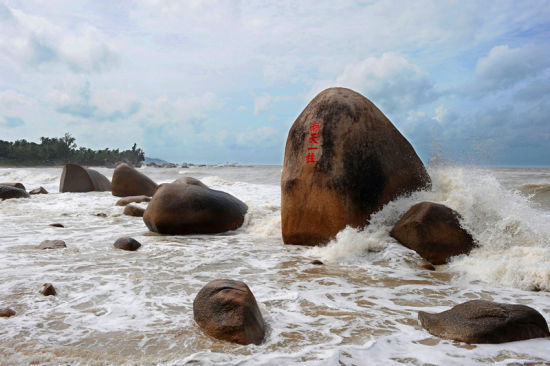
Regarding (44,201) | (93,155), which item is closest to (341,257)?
(44,201)

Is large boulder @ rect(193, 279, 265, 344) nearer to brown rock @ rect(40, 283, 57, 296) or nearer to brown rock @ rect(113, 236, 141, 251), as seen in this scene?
brown rock @ rect(40, 283, 57, 296)

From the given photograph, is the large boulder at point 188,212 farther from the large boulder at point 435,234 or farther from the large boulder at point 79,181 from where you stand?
the large boulder at point 79,181

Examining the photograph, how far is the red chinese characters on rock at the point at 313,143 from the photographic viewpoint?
5020mm

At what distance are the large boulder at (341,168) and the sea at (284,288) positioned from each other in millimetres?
211

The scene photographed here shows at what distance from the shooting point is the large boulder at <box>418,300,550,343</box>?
2.31 metres

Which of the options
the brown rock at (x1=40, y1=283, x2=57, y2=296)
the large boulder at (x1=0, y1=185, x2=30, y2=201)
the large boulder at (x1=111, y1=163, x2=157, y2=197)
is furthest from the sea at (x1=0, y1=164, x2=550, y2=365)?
the large boulder at (x1=111, y1=163, x2=157, y2=197)

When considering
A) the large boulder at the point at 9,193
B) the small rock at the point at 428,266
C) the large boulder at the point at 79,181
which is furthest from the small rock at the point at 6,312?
the large boulder at the point at 79,181

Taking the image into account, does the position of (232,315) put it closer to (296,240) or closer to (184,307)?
(184,307)

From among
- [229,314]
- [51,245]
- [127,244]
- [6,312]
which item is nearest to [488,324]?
[229,314]

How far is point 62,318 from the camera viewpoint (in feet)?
8.45

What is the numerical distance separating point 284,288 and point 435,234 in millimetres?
1894

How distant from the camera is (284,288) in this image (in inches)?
130

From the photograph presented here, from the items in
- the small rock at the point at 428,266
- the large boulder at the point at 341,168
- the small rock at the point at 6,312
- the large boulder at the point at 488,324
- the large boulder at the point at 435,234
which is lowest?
the small rock at the point at 6,312

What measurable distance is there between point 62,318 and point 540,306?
321 cm
